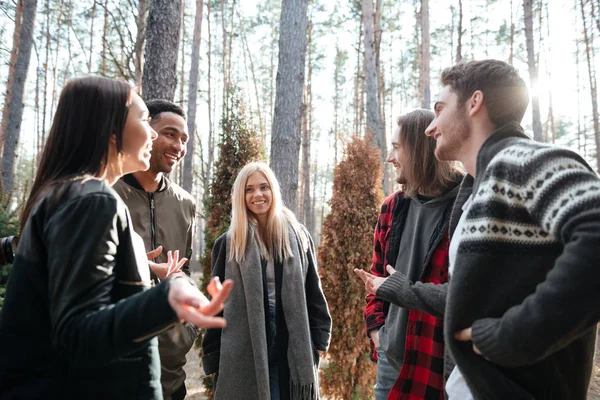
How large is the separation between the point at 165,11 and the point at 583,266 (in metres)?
4.83

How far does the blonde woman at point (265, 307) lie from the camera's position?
275cm

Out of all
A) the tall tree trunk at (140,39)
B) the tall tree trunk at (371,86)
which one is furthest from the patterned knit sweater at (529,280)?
the tall tree trunk at (140,39)

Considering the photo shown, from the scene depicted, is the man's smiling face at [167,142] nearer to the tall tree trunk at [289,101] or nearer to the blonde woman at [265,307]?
the blonde woman at [265,307]

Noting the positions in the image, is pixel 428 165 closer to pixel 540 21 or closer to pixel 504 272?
pixel 504 272

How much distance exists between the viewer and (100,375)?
1229 millimetres

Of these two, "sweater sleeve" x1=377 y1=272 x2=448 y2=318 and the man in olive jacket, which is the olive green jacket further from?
"sweater sleeve" x1=377 y1=272 x2=448 y2=318

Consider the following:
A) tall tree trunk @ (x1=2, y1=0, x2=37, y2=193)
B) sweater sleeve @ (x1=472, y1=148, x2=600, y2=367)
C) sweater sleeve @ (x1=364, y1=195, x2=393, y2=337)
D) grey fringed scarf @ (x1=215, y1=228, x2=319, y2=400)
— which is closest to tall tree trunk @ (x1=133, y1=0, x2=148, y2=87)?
tall tree trunk @ (x1=2, y1=0, x2=37, y2=193)

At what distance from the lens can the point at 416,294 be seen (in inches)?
75.5

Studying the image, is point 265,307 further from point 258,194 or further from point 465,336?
point 465,336

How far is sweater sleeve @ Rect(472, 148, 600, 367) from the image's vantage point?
99 centimetres

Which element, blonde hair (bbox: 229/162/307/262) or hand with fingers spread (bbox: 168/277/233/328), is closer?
hand with fingers spread (bbox: 168/277/233/328)

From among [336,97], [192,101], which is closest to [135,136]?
[192,101]

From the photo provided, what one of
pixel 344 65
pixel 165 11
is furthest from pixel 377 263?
pixel 344 65

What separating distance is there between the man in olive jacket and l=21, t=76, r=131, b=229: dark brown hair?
1.28 metres
